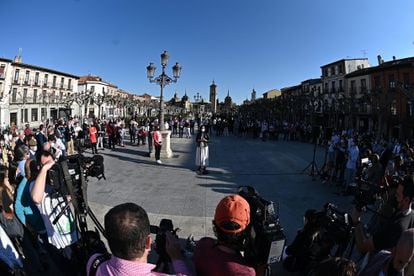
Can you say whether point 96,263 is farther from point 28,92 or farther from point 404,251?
point 28,92

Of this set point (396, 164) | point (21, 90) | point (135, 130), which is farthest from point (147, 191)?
point (21, 90)

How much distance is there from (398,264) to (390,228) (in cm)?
61

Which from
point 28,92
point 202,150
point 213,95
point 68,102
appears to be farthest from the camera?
point 213,95

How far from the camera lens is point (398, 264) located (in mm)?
2043

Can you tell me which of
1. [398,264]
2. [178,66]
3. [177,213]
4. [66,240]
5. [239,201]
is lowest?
[177,213]

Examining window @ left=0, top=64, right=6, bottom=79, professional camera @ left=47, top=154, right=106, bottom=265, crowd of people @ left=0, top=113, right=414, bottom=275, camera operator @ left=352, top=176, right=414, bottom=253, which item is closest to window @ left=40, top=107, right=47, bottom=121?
window @ left=0, top=64, right=6, bottom=79

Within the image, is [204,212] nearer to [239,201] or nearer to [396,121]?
[239,201]

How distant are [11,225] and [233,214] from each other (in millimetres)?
2594

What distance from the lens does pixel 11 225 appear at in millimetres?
3139

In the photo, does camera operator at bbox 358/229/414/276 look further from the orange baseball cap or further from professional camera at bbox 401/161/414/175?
professional camera at bbox 401/161/414/175

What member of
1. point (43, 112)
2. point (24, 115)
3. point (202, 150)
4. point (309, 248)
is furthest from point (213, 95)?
point (309, 248)

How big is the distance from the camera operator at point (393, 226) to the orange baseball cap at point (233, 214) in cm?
131

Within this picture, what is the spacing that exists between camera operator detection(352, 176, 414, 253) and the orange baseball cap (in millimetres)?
1313

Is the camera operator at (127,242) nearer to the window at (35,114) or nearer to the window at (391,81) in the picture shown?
the window at (391,81)
